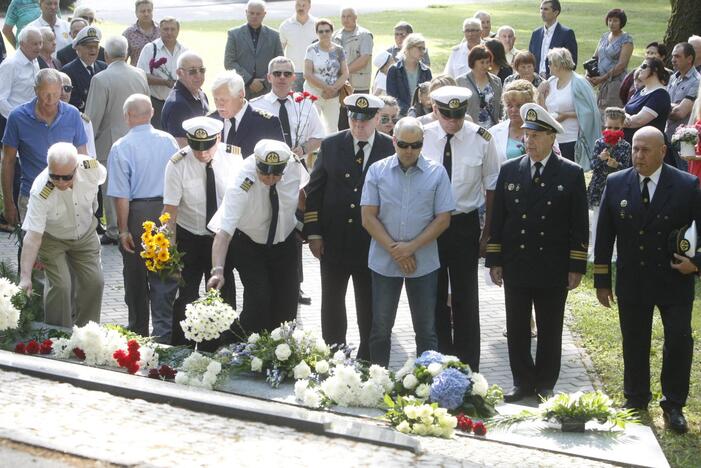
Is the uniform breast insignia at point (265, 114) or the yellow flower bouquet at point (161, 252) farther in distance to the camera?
the uniform breast insignia at point (265, 114)

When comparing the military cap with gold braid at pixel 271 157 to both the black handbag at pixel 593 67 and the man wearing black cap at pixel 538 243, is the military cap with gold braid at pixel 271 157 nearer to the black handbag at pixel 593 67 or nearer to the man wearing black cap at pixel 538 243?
the man wearing black cap at pixel 538 243

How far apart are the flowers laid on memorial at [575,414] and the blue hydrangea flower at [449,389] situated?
270 mm

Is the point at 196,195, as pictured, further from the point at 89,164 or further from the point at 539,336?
the point at 539,336

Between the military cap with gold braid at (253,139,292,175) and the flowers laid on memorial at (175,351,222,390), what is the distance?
5.08ft

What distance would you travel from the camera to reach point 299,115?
39.9 ft

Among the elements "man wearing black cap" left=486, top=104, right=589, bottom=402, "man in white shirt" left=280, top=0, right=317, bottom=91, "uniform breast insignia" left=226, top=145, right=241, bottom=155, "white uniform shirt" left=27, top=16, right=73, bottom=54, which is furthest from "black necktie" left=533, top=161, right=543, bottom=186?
"white uniform shirt" left=27, top=16, right=73, bottom=54

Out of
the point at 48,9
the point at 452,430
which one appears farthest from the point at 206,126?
the point at 48,9

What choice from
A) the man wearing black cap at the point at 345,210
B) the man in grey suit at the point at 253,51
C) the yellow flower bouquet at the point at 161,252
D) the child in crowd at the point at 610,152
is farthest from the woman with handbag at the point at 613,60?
the yellow flower bouquet at the point at 161,252

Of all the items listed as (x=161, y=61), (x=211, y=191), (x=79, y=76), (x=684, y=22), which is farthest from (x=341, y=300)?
(x=684, y=22)

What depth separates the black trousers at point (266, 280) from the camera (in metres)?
9.71

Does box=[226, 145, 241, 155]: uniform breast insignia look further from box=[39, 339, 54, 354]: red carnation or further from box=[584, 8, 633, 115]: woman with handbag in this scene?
box=[584, 8, 633, 115]: woman with handbag

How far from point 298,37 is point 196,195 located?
883 centimetres

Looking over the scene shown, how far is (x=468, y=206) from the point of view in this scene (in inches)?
388

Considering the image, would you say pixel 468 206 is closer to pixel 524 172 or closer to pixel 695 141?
pixel 524 172
